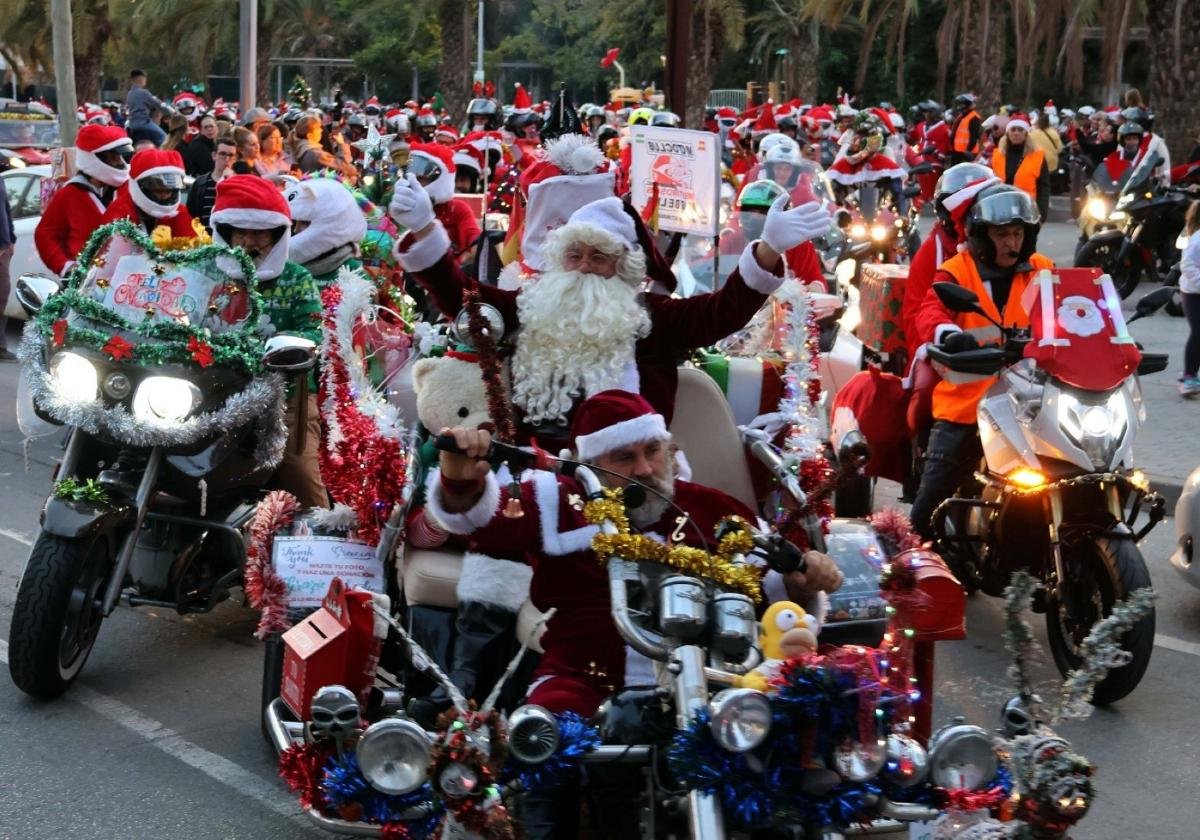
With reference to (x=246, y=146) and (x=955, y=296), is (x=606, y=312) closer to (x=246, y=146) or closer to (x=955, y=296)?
(x=955, y=296)

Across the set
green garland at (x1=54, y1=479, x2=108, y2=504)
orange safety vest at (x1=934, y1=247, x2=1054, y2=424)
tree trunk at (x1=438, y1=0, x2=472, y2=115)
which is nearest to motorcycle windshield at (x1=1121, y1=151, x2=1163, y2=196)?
orange safety vest at (x1=934, y1=247, x2=1054, y2=424)

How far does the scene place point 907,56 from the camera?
49.2 metres

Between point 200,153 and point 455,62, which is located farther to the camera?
point 455,62

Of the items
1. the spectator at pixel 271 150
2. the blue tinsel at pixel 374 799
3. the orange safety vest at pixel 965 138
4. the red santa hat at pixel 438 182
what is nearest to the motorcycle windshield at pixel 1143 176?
the orange safety vest at pixel 965 138

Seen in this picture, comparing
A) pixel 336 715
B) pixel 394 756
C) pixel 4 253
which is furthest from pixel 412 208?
pixel 4 253

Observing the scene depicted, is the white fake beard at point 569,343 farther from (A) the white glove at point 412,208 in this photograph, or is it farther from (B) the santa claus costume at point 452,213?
(B) the santa claus costume at point 452,213

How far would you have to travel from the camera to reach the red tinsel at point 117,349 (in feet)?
20.1

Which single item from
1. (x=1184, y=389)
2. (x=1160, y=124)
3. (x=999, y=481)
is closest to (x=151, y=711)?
(x=999, y=481)

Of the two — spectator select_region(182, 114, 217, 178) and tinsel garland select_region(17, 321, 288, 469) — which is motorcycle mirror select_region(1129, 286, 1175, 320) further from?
spectator select_region(182, 114, 217, 178)

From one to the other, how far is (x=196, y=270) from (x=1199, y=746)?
13.3ft

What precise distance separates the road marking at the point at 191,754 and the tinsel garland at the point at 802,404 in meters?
1.83

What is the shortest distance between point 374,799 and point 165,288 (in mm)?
3017

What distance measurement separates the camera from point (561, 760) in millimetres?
3820

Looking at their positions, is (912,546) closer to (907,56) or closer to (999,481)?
(999,481)
